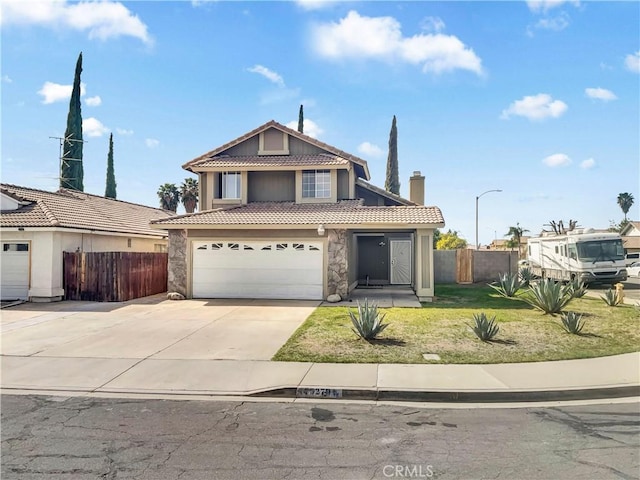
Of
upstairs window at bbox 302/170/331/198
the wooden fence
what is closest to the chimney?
upstairs window at bbox 302/170/331/198

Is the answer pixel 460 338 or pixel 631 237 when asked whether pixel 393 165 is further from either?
pixel 460 338

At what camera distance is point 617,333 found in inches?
418

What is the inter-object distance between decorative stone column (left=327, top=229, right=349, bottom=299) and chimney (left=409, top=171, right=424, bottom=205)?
7.99 meters

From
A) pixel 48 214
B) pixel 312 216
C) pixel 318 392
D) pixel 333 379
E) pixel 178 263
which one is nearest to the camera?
pixel 318 392

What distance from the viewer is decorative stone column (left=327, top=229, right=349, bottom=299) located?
16797 millimetres

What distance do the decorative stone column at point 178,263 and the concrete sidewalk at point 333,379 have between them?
8.82 m

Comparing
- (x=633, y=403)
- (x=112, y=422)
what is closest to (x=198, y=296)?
(x=112, y=422)

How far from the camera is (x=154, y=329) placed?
37.6ft

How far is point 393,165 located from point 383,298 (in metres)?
26.1

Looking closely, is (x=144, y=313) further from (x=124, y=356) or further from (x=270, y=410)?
(x=270, y=410)

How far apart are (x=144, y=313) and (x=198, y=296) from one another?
11.9 feet

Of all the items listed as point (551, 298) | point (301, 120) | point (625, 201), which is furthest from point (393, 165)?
point (625, 201)

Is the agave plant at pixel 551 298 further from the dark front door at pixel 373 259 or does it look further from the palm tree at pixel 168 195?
the palm tree at pixel 168 195

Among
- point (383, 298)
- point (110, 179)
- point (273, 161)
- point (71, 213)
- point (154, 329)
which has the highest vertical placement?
point (110, 179)
